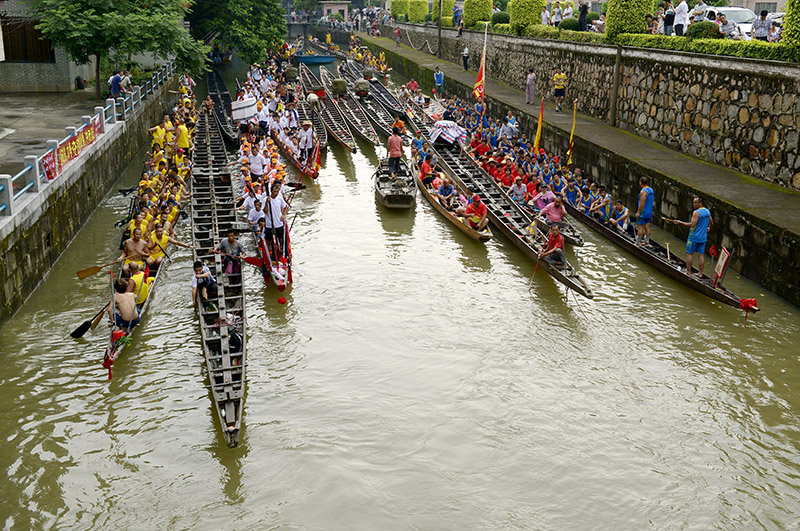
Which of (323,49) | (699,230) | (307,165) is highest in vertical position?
(323,49)

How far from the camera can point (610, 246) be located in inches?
685

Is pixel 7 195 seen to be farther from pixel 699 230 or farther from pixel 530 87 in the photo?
pixel 530 87

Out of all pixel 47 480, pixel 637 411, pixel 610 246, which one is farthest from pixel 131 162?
pixel 637 411

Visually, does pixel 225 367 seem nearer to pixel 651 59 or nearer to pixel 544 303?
pixel 544 303

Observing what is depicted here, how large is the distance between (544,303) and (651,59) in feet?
37.8

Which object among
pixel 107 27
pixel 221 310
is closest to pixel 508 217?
pixel 221 310

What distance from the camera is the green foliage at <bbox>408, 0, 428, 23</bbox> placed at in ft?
213

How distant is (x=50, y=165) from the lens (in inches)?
610

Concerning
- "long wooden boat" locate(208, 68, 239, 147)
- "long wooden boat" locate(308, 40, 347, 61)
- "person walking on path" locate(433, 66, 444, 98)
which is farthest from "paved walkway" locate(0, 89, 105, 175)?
"long wooden boat" locate(308, 40, 347, 61)

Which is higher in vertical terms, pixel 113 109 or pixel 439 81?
pixel 439 81

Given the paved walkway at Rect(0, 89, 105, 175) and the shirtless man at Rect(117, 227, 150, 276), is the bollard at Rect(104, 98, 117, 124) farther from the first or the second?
the shirtless man at Rect(117, 227, 150, 276)

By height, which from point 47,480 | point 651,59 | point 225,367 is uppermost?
point 651,59

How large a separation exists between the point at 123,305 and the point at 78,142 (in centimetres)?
800

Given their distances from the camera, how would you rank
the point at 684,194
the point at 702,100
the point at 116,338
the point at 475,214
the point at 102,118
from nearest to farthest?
1. the point at 116,338
2. the point at 684,194
3. the point at 475,214
4. the point at 702,100
5. the point at 102,118
